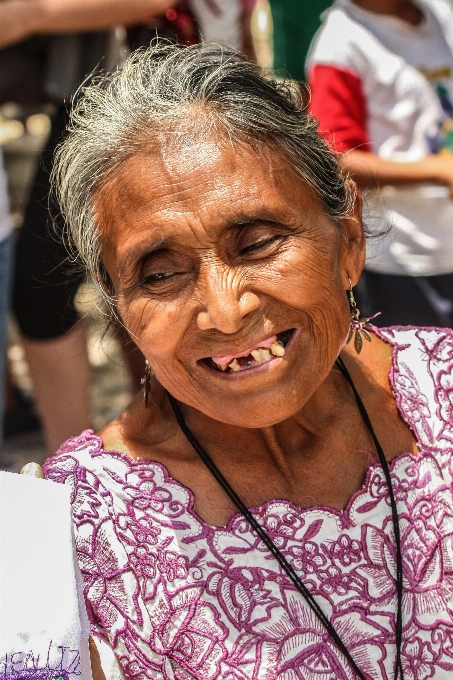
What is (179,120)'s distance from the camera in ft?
6.39

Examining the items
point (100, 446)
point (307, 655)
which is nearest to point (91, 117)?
point (100, 446)

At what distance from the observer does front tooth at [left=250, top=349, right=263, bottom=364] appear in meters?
1.96

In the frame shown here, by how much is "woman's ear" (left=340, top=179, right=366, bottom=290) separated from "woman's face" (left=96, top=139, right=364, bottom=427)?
0.25 feet

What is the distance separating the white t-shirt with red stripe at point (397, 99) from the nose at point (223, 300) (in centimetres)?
147

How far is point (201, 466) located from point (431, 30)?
2.01 metres

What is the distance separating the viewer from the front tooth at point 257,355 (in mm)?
1955

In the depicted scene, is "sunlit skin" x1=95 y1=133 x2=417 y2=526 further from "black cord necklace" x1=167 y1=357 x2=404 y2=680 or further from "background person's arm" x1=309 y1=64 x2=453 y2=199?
"background person's arm" x1=309 y1=64 x2=453 y2=199

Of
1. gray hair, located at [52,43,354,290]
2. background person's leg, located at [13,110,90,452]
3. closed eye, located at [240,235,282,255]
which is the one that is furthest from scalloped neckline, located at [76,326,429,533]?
background person's leg, located at [13,110,90,452]

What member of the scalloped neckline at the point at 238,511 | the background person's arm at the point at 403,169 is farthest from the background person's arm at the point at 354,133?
the scalloped neckline at the point at 238,511

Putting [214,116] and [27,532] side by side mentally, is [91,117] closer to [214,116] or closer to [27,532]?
[214,116]

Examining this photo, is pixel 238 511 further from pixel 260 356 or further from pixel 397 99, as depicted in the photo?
pixel 397 99

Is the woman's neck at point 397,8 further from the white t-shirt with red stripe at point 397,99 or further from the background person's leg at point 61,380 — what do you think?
the background person's leg at point 61,380

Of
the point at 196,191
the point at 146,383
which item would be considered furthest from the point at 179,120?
the point at 146,383

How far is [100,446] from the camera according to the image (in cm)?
216
